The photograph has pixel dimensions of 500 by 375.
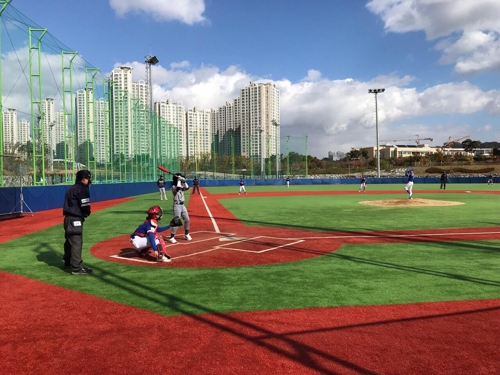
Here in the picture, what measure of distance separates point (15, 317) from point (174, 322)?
222cm

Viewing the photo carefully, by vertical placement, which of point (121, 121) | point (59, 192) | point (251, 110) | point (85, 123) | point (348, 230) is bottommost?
point (348, 230)

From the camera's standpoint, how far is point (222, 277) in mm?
6680

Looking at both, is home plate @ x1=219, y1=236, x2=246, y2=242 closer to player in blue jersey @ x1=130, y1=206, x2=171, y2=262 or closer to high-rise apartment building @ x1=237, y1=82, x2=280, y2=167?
player in blue jersey @ x1=130, y1=206, x2=171, y2=262

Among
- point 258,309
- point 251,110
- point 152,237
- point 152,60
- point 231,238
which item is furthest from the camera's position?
point 251,110

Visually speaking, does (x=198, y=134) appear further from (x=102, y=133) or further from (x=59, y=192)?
(x=59, y=192)

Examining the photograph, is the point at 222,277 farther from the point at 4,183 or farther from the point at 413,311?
the point at 4,183

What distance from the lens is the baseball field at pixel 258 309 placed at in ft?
12.1

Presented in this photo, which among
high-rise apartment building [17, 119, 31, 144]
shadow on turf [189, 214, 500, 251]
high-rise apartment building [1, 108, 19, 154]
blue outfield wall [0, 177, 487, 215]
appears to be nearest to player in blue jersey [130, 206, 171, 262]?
shadow on turf [189, 214, 500, 251]

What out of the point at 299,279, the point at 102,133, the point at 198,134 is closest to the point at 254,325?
the point at 299,279

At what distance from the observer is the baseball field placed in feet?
12.1

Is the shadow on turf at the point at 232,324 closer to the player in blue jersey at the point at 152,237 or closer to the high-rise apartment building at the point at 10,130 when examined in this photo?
the player in blue jersey at the point at 152,237

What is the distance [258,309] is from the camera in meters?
5.03

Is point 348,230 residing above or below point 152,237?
below

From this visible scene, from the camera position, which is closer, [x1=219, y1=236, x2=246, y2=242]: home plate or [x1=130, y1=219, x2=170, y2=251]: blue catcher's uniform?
[x1=130, y1=219, x2=170, y2=251]: blue catcher's uniform
